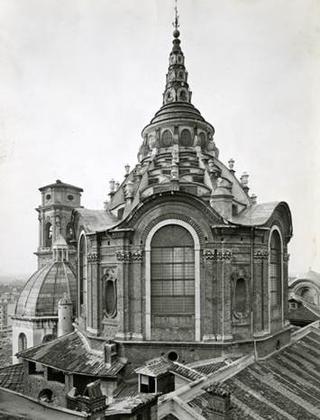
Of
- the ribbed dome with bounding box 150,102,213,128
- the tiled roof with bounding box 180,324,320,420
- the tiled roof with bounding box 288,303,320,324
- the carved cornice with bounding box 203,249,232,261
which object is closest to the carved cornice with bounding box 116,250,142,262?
the carved cornice with bounding box 203,249,232,261

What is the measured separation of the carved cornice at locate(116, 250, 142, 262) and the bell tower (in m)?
20.1

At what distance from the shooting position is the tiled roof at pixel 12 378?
77.2 ft

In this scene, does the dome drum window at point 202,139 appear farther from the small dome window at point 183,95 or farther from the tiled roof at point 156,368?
the tiled roof at point 156,368

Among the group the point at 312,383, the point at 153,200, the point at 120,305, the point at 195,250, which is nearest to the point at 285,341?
the point at 312,383

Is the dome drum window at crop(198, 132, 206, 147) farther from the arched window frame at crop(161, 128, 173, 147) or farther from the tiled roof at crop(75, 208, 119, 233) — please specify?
the tiled roof at crop(75, 208, 119, 233)

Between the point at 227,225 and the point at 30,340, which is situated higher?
the point at 227,225

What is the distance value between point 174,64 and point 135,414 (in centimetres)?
2546

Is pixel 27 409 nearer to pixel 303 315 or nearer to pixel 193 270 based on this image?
pixel 193 270

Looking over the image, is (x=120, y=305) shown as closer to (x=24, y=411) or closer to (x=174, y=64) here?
(x=24, y=411)

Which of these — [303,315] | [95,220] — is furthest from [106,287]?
[303,315]

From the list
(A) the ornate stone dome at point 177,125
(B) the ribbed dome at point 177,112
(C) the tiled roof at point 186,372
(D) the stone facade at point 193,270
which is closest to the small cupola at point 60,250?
(D) the stone facade at point 193,270

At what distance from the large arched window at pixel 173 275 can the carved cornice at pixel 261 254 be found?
149 inches

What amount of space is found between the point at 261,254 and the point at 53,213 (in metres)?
25.5

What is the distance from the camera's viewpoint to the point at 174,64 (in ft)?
97.7
